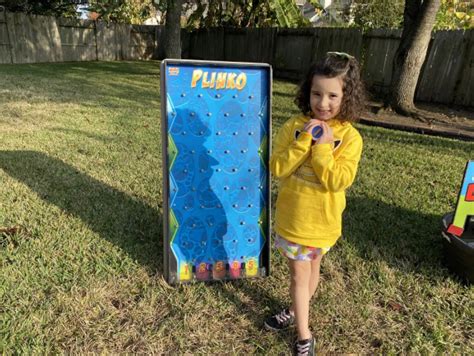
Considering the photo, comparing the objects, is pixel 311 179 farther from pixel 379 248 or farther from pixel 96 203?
pixel 96 203

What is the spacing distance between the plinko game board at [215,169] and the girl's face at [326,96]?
0.73 meters

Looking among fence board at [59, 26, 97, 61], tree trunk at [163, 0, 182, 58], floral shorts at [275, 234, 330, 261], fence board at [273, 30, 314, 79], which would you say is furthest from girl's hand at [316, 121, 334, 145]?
fence board at [59, 26, 97, 61]

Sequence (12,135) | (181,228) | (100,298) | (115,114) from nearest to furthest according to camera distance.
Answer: (100,298) < (181,228) < (12,135) < (115,114)

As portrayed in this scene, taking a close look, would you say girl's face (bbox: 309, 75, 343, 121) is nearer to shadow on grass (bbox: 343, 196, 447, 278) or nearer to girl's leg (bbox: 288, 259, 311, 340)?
girl's leg (bbox: 288, 259, 311, 340)

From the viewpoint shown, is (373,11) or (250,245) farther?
(373,11)

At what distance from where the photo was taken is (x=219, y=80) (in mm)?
2455

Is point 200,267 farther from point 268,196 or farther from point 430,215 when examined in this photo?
point 430,215

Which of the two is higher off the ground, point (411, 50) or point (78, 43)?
point (411, 50)

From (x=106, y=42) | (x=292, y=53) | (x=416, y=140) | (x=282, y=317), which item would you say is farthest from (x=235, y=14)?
(x=282, y=317)

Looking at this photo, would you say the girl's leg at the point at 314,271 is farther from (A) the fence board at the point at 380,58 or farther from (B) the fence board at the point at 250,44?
(B) the fence board at the point at 250,44

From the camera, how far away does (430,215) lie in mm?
3715

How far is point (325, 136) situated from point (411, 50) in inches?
277

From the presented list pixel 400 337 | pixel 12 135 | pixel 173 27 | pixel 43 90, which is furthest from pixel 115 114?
pixel 173 27

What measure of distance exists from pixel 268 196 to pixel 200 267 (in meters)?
0.67
